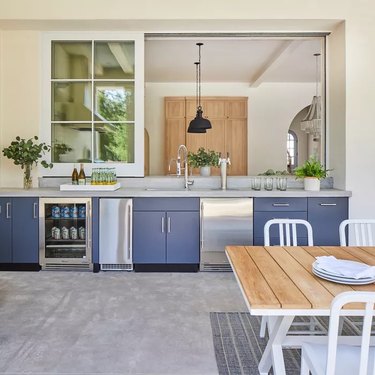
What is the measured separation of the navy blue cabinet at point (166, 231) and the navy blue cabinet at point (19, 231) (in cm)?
104

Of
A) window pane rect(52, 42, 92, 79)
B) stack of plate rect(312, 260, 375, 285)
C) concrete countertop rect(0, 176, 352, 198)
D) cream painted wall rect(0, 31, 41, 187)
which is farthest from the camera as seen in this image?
window pane rect(52, 42, 92, 79)

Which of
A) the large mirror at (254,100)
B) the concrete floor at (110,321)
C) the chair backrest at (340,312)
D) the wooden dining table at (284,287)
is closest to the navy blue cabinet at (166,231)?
the concrete floor at (110,321)

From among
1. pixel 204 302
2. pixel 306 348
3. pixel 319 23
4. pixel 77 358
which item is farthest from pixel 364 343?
pixel 319 23

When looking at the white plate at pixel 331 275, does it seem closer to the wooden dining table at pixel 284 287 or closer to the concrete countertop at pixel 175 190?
the wooden dining table at pixel 284 287

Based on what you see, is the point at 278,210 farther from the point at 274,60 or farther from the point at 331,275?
the point at 274,60

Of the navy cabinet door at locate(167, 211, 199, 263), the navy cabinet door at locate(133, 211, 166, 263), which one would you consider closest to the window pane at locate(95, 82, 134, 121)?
the navy cabinet door at locate(133, 211, 166, 263)

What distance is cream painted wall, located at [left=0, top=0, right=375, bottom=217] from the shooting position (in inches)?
170

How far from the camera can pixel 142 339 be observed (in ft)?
8.97

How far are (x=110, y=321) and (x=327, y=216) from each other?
2.49 m

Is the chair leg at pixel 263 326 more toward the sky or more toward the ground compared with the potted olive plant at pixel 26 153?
more toward the ground

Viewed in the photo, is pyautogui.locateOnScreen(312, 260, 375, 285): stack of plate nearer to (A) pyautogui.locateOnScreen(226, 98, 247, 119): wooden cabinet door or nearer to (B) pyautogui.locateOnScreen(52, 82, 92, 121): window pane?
(B) pyautogui.locateOnScreen(52, 82, 92, 121): window pane

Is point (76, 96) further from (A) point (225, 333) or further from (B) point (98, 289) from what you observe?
(A) point (225, 333)

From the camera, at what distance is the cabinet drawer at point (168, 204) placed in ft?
14.1

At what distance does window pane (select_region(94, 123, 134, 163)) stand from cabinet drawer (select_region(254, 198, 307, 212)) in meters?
1.56
